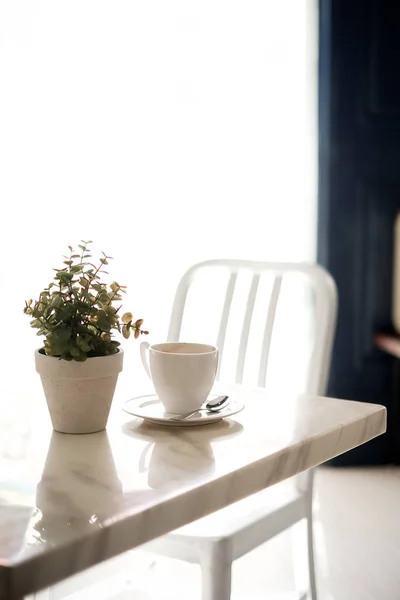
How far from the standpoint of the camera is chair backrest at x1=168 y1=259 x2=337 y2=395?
1.63 meters

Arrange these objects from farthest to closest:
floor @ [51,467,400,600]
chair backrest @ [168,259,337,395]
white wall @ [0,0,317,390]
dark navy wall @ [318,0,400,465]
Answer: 1. dark navy wall @ [318,0,400,465]
2. white wall @ [0,0,317,390]
3. floor @ [51,467,400,600]
4. chair backrest @ [168,259,337,395]

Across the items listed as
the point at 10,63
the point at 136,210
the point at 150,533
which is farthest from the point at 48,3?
the point at 150,533

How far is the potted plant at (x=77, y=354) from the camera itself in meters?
1.06

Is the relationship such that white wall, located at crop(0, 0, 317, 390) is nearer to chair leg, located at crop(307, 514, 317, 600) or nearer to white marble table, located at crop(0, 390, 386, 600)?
chair leg, located at crop(307, 514, 317, 600)

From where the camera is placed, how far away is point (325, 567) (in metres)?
2.39

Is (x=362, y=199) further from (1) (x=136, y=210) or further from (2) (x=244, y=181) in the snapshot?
(1) (x=136, y=210)

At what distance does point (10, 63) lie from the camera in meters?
2.78

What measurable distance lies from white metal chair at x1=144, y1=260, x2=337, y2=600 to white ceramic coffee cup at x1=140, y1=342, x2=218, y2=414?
0.32 m

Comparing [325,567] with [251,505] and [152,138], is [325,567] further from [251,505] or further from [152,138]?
[152,138]

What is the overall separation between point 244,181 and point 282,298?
0.45 metres

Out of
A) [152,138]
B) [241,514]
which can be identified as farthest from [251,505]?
[152,138]

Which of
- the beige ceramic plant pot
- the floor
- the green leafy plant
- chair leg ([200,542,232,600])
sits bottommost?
the floor

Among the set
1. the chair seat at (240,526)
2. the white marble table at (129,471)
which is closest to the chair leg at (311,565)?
the chair seat at (240,526)

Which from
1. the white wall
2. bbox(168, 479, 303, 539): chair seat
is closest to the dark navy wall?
the white wall
